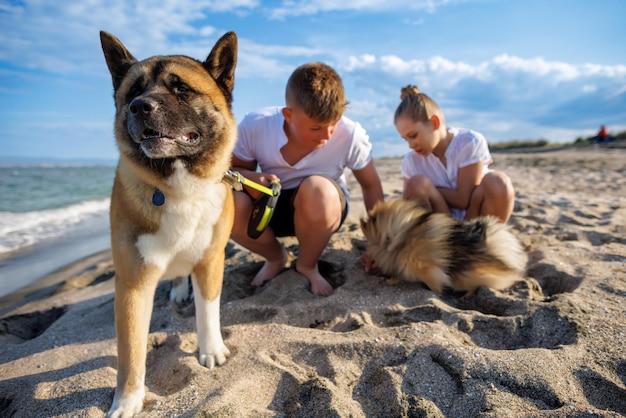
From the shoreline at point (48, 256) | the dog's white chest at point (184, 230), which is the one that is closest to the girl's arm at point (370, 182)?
the dog's white chest at point (184, 230)

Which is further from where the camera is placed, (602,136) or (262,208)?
(602,136)

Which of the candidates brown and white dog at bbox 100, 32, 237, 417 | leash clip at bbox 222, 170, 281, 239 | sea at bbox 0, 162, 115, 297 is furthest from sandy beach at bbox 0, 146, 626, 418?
sea at bbox 0, 162, 115, 297

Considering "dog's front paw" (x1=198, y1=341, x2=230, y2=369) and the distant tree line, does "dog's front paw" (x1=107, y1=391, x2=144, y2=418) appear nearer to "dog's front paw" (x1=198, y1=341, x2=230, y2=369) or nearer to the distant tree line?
"dog's front paw" (x1=198, y1=341, x2=230, y2=369)

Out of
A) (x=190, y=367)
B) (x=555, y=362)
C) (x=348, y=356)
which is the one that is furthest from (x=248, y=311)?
(x=555, y=362)

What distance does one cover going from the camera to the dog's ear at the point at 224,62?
2.15 m

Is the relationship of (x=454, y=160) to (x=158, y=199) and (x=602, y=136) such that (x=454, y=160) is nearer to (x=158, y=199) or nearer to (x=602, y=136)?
(x=158, y=199)

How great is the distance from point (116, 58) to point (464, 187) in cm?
277

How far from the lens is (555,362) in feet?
5.72

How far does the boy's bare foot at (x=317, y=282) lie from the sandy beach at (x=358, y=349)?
0.07 meters

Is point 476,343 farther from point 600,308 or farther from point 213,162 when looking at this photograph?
point 213,162

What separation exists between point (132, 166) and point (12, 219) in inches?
262

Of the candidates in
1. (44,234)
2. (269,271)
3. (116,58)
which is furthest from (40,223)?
(116,58)

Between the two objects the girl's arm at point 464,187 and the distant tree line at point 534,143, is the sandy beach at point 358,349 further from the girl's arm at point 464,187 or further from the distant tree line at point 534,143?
the distant tree line at point 534,143

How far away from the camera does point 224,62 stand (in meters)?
2.22
